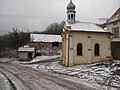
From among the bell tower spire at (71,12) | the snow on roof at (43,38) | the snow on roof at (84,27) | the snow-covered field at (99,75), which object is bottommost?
the snow-covered field at (99,75)

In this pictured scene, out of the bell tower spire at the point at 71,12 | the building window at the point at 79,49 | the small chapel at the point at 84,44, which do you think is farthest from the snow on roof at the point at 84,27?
the building window at the point at 79,49

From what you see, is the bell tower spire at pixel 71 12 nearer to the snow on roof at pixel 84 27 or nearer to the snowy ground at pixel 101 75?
the snow on roof at pixel 84 27

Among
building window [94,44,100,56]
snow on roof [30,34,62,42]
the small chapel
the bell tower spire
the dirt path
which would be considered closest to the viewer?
the dirt path

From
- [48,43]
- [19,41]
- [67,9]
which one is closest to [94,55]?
[67,9]

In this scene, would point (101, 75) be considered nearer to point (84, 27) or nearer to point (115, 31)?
point (84, 27)

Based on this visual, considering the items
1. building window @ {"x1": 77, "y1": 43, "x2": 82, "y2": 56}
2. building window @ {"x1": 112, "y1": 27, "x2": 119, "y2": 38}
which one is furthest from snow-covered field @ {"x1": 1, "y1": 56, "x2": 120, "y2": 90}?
building window @ {"x1": 112, "y1": 27, "x2": 119, "y2": 38}

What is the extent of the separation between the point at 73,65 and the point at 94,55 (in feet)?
12.4

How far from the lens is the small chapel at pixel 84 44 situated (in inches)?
1305

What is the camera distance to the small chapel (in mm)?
33156

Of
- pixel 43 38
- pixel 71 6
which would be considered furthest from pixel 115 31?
pixel 43 38

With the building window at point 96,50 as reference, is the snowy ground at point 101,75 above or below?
below

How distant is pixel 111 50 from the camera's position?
36656 mm

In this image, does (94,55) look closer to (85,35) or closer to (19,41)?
(85,35)

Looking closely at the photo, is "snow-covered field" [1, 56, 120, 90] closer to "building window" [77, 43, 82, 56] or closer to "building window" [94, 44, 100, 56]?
"building window" [77, 43, 82, 56]
